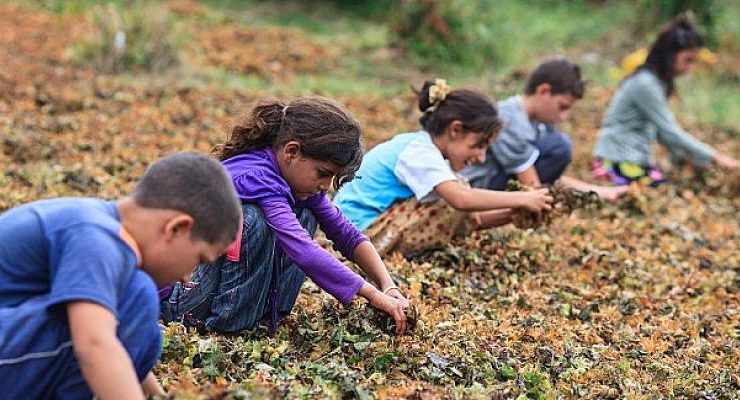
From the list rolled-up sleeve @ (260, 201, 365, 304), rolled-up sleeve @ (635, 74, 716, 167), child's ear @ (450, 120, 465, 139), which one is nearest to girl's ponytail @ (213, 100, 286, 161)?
rolled-up sleeve @ (260, 201, 365, 304)

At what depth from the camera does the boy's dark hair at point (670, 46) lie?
7809 mm

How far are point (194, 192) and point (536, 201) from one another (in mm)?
3054

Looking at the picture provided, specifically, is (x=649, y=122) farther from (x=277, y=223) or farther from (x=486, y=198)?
(x=277, y=223)

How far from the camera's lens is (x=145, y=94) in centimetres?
868

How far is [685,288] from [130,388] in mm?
3821

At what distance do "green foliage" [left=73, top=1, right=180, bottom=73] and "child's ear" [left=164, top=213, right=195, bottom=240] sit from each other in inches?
315

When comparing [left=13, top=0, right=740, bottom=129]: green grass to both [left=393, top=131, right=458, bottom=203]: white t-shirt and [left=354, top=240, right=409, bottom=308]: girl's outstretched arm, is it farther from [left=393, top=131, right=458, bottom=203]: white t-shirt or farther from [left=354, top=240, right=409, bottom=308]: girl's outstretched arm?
[left=354, top=240, right=409, bottom=308]: girl's outstretched arm

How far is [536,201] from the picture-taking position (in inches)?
204

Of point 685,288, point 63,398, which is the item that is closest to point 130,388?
point 63,398

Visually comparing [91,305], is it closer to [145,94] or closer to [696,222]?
[696,222]

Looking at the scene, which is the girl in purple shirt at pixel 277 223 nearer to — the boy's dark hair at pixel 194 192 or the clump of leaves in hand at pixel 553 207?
the boy's dark hair at pixel 194 192

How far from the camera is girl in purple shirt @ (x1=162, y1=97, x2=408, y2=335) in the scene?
139 inches

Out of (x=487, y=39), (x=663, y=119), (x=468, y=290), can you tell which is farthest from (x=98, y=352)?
(x=487, y=39)

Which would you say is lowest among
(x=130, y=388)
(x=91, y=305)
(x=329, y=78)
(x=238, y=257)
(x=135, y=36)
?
(x=329, y=78)
